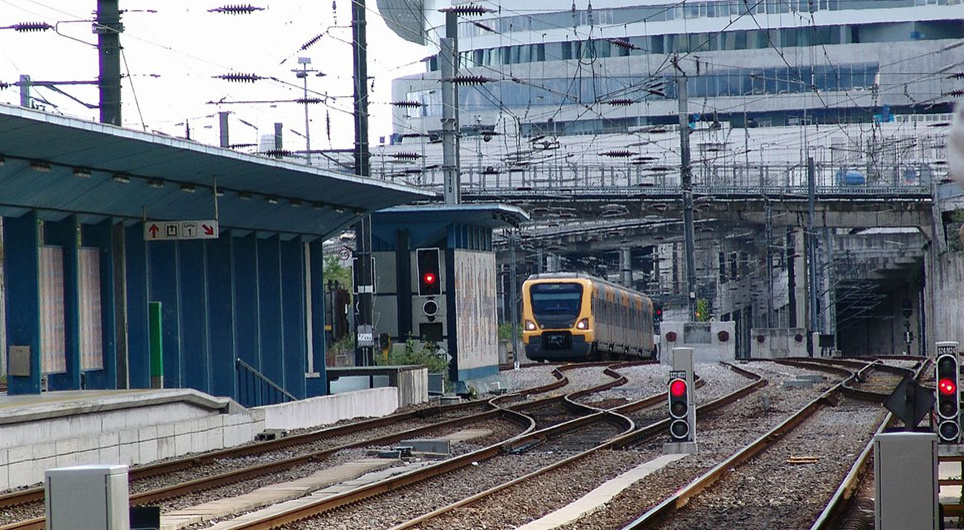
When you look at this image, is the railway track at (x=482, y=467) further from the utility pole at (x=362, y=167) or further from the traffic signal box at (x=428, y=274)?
the traffic signal box at (x=428, y=274)

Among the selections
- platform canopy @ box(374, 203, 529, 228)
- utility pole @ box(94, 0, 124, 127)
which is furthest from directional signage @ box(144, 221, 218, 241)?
platform canopy @ box(374, 203, 529, 228)

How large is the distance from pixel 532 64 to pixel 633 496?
83.5 meters

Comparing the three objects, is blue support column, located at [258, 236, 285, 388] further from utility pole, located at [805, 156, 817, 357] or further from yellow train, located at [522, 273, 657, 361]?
utility pole, located at [805, 156, 817, 357]

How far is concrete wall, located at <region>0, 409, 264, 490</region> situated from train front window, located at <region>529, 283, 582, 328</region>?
91.5 ft

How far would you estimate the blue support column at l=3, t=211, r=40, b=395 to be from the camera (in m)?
17.9

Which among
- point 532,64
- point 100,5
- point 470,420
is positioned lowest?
point 470,420

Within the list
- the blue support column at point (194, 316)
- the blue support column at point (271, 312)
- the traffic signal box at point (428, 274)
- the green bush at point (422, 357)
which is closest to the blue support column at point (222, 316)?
the blue support column at point (194, 316)

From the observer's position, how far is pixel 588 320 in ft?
160

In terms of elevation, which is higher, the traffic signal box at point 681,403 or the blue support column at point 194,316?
the blue support column at point 194,316

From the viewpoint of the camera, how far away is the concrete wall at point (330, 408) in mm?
21781

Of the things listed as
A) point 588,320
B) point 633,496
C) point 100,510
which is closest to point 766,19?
point 588,320

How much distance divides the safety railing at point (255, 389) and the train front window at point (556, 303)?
79.3 feet

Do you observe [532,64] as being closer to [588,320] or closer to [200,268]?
[588,320]

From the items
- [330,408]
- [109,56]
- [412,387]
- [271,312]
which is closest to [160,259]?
[109,56]
